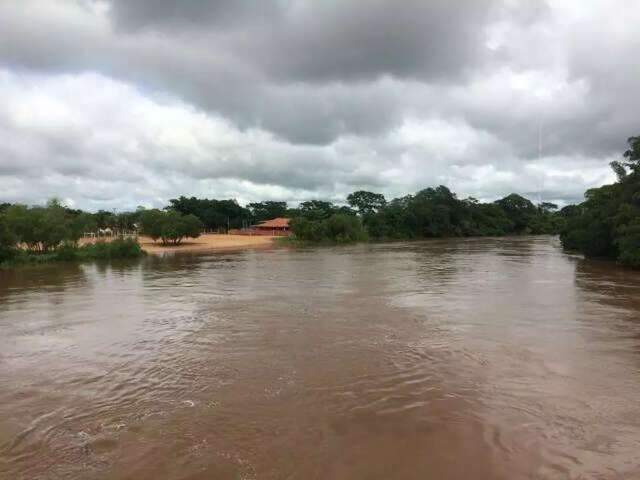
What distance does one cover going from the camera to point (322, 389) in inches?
301

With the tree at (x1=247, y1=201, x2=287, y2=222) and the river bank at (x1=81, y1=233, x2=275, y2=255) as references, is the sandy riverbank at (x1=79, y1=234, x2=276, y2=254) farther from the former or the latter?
the tree at (x1=247, y1=201, x2=287, y2=222)

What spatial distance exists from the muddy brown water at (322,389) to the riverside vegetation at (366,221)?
17871mm

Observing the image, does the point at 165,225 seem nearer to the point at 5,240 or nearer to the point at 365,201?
the point at 5,240

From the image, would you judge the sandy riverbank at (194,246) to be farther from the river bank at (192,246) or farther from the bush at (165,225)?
the bush at (165,225)

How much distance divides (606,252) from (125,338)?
118 feet

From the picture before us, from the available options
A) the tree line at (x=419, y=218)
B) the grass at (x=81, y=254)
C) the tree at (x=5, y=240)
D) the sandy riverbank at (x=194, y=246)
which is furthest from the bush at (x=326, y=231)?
the tree at (x=5, y=240)

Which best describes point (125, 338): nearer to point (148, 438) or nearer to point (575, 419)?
point (148, 438)

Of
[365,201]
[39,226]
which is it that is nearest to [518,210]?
[365,201]

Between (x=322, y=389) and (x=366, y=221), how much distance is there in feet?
274

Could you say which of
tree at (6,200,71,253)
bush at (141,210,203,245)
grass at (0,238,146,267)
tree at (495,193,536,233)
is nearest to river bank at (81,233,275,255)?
bush at (141,210,203,245)

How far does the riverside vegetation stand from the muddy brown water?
17.9 meters

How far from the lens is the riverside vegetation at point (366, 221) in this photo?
3141 cm

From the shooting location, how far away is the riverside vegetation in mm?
31406

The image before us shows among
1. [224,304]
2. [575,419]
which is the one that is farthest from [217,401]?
[224,304]
